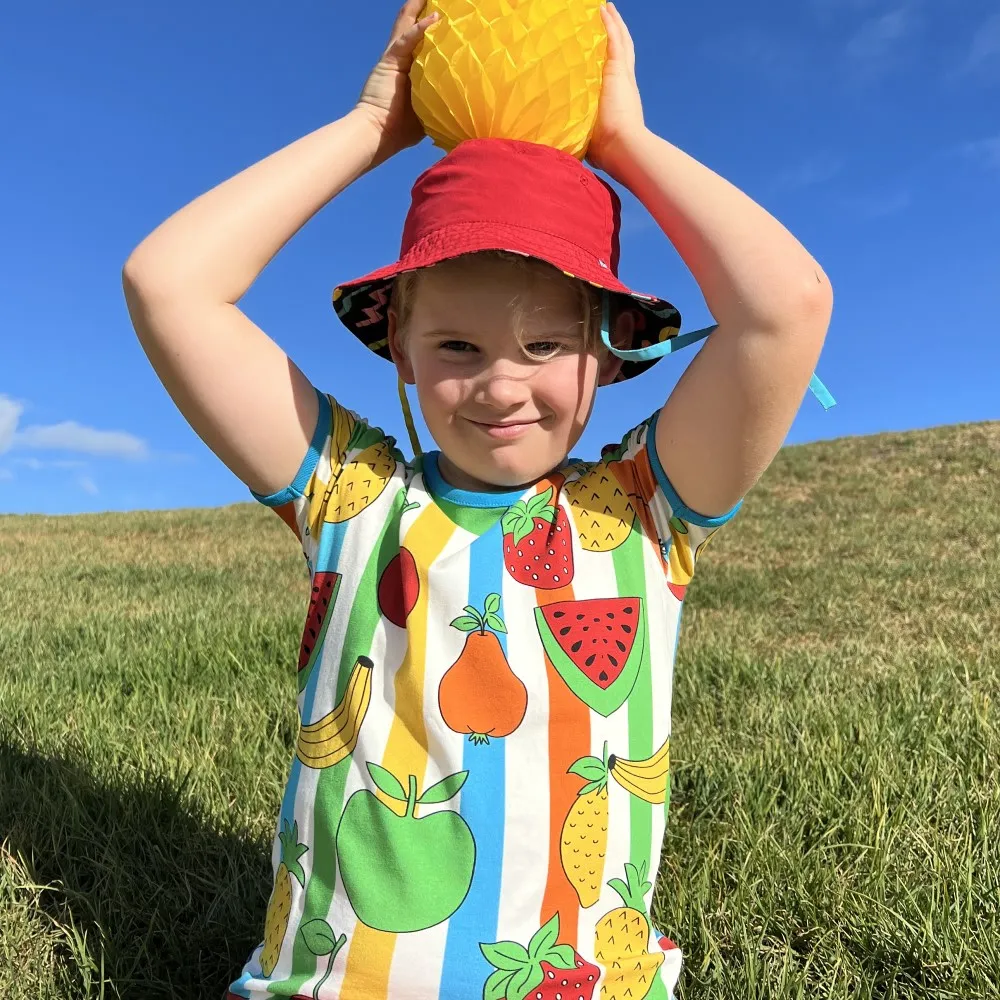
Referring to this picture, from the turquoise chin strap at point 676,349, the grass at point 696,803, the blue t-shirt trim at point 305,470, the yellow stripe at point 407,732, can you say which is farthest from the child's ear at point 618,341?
the grass at point 696,803

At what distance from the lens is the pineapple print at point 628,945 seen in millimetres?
1598

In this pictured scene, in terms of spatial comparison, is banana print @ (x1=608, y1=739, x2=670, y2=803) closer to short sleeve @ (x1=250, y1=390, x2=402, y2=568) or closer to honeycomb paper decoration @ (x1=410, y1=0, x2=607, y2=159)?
short sleeve @ (x1=250, y1=390, x2=402, y2=568)

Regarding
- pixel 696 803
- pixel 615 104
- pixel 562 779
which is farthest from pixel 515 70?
pixel 696 803

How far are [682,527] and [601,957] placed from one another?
808 mm

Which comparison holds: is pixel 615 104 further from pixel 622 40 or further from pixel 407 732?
pixel 407 732

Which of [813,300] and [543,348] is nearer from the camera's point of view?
[813,300]

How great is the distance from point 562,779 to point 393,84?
4.83 ft

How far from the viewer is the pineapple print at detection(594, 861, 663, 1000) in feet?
5.24

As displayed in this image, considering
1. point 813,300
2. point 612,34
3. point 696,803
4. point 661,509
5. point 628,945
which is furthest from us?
point 696,803

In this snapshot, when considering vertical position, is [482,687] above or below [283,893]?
above

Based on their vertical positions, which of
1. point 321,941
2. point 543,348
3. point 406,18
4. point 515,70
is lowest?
point 321,941

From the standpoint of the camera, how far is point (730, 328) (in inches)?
62.7

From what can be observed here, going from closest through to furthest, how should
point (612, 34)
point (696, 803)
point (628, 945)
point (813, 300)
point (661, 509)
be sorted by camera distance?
point (813, 300), point (628, 945), point (661, 509), point (612, 34), point (696, 803)

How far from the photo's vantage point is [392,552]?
5.62 ft
